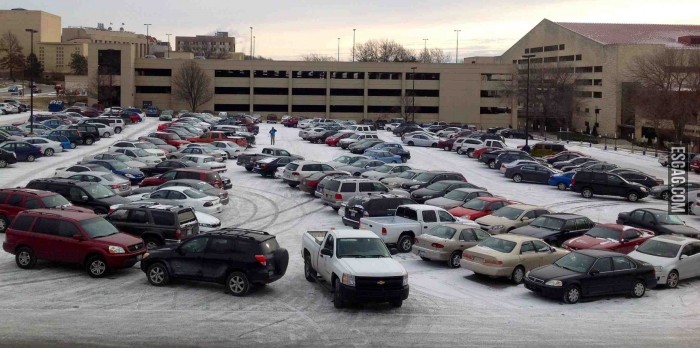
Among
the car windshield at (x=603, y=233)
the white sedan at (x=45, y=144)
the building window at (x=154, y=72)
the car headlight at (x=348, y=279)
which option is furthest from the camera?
the building window at (x=154, y=72)

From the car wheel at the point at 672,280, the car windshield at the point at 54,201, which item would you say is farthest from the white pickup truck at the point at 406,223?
the car windshield at the point at 54,201

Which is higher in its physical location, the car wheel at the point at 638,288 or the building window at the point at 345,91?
the building window at the point at 345,91

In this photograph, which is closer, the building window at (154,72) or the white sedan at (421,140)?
the white sedan at (421,140)

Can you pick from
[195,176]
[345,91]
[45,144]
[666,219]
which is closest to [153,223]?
[195,176]

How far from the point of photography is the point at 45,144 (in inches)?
1738

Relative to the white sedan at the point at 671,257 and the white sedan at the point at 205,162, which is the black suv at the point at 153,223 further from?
the white sedan at the point at 205,162

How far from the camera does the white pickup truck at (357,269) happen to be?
1493 cm

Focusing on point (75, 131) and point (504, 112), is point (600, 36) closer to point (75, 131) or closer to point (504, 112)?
point (504, 112)

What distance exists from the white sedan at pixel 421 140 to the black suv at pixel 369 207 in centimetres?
3508

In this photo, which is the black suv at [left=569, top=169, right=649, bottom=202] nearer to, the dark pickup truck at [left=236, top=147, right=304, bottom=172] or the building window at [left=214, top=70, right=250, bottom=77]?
the dark pickup truck at [left=236, top=147, right=304, bottom=172]

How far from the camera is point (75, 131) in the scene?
1994 inches

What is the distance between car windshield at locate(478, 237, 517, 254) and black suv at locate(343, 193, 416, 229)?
5773 mm

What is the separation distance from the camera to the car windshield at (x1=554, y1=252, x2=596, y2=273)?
17062 mm

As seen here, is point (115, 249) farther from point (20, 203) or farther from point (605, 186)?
point (605, 186)
